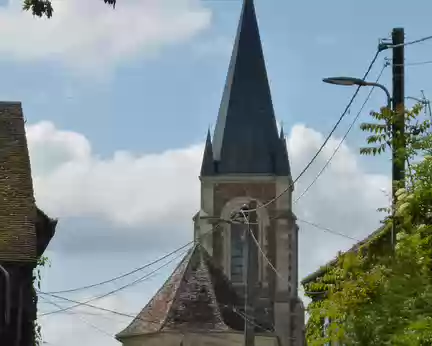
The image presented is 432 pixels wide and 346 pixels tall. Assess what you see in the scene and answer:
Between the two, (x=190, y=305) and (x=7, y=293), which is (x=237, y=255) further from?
(x=7, y=293)

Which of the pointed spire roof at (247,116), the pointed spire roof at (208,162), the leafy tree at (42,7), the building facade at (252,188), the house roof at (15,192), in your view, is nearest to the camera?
the leafy tree at (42,7)

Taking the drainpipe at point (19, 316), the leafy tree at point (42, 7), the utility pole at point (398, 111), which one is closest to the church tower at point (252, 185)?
the drainpipe at point (19, 316)

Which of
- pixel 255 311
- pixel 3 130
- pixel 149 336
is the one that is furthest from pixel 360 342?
pixel 255 311

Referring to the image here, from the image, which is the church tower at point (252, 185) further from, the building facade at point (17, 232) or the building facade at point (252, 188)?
the building facade at point (17, 232)

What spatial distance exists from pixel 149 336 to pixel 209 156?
18.4 metres

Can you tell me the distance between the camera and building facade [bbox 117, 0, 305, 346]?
6562cm

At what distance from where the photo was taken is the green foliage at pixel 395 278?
44.2 feet

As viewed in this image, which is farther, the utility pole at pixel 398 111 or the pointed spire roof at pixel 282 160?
the pointed spire roof at pixel 282 160

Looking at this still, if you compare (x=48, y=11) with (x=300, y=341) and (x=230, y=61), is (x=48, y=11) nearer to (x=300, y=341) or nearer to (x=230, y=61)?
(x=300, y=341)

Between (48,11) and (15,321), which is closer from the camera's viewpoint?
(48,11)

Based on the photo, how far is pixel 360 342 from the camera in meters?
15.1

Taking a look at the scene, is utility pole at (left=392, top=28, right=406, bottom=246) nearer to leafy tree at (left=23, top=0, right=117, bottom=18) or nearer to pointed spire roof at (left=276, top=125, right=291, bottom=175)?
leafy tree at (left=23, top=0, right=117, bottom=18)

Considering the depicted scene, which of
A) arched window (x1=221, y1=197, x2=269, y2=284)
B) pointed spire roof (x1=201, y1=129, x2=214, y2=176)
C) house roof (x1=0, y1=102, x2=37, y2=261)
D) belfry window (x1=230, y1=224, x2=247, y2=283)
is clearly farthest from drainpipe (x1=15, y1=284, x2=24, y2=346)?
pointed spire roof (x1=201, y1=129, x2=214, y2=176)

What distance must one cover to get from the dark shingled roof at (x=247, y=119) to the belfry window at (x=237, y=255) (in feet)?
12.1
